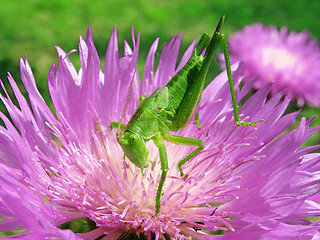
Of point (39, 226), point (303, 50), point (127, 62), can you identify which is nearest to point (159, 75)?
point (127, 62)

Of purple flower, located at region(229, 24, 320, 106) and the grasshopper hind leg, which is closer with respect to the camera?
the grasshopper hind leg

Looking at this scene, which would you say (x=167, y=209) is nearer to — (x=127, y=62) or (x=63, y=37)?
(x=127, y=62)

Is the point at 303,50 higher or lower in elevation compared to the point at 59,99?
higher

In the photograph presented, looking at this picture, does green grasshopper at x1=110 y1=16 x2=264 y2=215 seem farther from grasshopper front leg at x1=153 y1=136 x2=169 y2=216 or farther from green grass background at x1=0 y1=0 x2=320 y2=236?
green grass background at x1=0 y1=0 x2=320 y2=236

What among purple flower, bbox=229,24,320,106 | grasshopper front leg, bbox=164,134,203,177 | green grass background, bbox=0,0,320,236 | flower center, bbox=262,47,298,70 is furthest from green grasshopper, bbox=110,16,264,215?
green grass background, bbox=0,0,320,236

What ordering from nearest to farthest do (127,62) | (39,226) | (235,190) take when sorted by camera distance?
1. (39,226)
2. (235,190)
3. (127,62)

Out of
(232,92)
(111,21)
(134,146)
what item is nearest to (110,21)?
(111,21)
